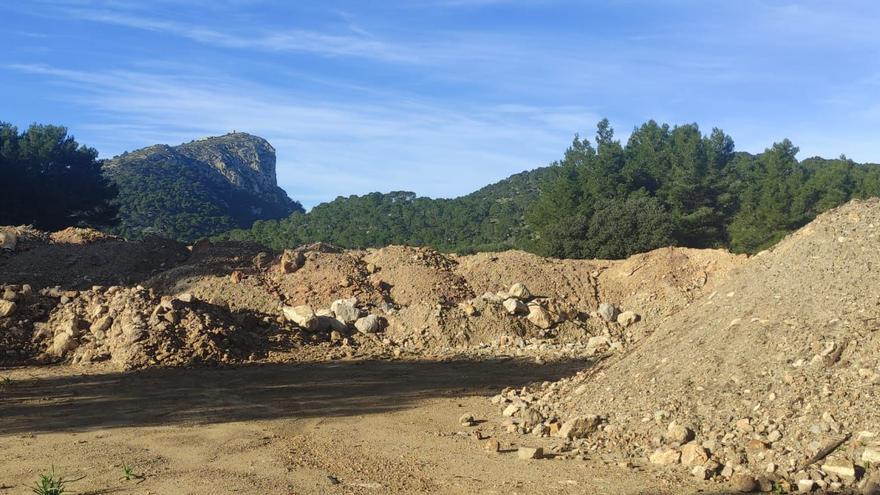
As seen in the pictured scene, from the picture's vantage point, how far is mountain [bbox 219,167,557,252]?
149 ft

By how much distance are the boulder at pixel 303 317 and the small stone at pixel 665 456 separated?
9382 mm

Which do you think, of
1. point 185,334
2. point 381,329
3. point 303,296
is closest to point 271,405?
point 185,334

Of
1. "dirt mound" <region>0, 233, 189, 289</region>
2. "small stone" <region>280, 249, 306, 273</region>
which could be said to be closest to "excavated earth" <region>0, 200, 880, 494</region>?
"small stone" <region>280, 249, 306, 273</region>

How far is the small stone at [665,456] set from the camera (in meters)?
6.01

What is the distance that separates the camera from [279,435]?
7750 millimetres

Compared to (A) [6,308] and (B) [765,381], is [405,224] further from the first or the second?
(B) [765,381]

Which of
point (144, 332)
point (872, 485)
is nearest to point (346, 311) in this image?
point (144, 332)

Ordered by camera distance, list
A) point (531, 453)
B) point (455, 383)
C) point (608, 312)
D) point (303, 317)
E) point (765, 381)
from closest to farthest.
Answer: point (765, 381) → point (531, 453) → point (455, 383) → point (303, 317) → point (608, 312)

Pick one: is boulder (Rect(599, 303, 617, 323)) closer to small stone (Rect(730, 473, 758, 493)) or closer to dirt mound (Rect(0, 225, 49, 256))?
small stone (Rect(730, 473, 758, 493))

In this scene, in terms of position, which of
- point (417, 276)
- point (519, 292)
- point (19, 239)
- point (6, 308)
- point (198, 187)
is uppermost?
point (198, 187)

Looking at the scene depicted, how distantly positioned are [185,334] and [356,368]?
2.88 m

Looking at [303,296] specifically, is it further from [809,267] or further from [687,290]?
[809,267]

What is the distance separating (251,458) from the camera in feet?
22.3

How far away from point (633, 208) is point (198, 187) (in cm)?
4483
